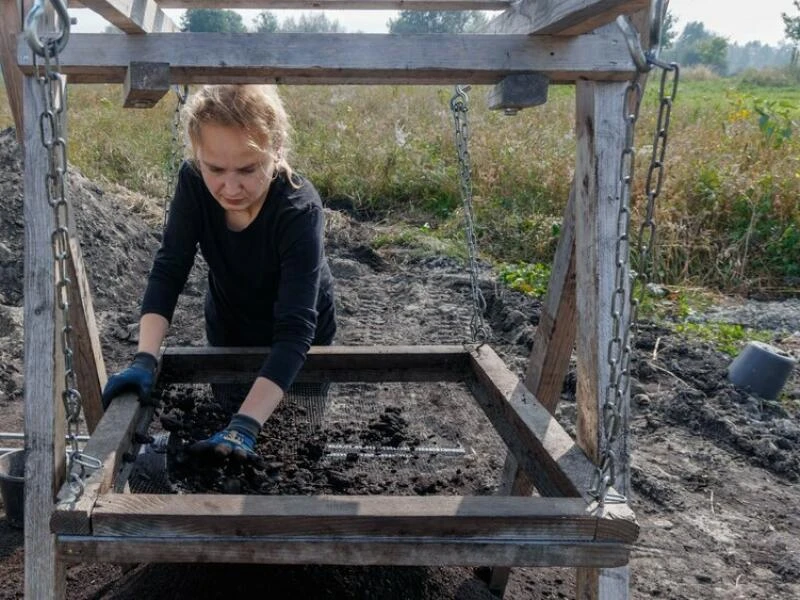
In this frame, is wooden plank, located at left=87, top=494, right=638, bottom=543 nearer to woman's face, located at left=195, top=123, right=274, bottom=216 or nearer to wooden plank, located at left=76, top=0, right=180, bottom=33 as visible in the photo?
woman's face, located at left=195, top=123, right=274, bottom=216

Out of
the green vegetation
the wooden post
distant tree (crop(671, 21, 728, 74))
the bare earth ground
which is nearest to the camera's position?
the wooden post

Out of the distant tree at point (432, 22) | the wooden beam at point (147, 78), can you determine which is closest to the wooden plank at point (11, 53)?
the wooden beam at point (147, 78)

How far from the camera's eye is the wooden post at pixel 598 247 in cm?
203

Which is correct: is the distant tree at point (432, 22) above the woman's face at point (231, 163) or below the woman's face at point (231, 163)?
above

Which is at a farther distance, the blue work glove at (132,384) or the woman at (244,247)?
the blue work glove at (132,384)

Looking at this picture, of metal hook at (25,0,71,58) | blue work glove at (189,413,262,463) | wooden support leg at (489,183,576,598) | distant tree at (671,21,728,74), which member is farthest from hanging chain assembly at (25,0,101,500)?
distant tree at (671,21,728,74)

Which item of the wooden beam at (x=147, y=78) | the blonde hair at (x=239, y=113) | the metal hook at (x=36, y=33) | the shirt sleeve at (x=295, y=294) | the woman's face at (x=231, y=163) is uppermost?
the metal hook at (x=36, y=33)

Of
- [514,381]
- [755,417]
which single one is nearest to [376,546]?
[514,381]

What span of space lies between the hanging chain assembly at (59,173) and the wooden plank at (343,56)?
160mm

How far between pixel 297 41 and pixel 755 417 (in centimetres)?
348

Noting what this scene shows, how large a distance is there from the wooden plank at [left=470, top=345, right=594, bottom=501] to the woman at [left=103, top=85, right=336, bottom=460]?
64cm

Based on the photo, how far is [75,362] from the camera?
8.63ft

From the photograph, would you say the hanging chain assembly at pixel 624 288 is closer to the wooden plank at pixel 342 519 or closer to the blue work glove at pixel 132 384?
the wooden plank at pixel 342 519

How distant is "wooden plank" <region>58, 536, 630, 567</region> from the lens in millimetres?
1785
